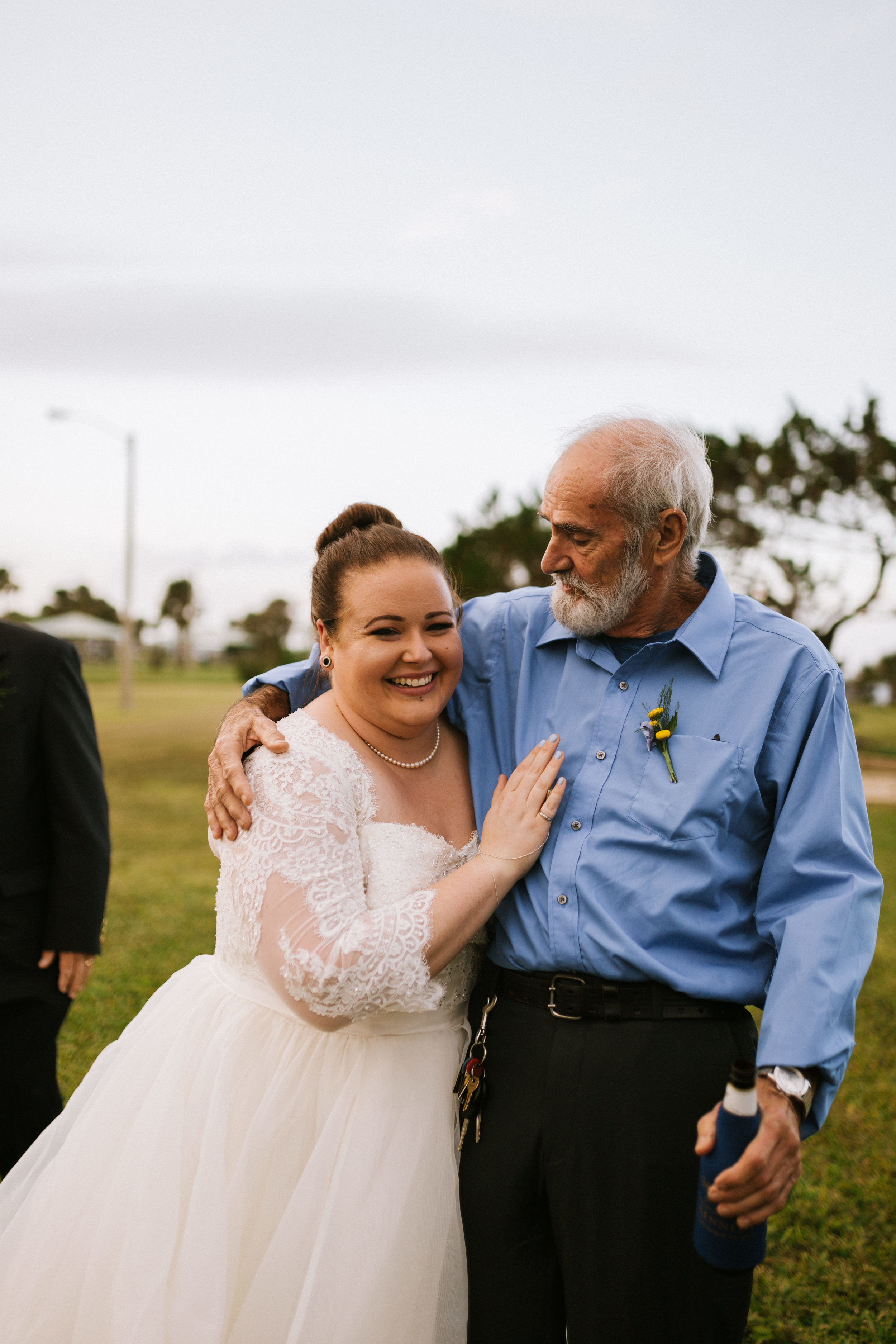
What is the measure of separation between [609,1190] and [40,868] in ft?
7.53

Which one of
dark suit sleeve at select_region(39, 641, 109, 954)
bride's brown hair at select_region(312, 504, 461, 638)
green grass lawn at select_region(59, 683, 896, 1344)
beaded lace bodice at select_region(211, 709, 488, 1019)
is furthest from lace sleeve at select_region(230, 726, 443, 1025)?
green grass lawn at select_region(59, 683, 896, 1344)

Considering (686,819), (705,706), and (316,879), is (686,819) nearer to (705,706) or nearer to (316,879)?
(705,706)

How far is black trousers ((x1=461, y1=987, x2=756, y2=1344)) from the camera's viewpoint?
7.29ft

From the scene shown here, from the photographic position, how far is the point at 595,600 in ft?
8.34

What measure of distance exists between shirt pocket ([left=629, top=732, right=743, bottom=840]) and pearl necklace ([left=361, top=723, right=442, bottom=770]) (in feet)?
1.97

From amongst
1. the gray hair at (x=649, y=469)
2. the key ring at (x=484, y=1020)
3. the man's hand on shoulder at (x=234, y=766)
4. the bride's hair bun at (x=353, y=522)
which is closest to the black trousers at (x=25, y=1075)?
the man's hand on shoulder at (x=234, y=766)

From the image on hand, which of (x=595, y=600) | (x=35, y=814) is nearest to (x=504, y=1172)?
(x=595, y=600)

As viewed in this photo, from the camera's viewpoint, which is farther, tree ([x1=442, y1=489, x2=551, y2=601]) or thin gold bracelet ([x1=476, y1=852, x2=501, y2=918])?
tree ([x1=442, y1=489, x2=551, y2=601])

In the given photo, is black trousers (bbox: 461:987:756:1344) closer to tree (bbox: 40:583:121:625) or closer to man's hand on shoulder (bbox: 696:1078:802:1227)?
man's hand on shoulder (bbox: 696:1078:802:1227)

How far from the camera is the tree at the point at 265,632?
39.0 m

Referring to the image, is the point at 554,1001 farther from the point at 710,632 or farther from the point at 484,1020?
the point at 710,632

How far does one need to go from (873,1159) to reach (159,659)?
76217 millimetres

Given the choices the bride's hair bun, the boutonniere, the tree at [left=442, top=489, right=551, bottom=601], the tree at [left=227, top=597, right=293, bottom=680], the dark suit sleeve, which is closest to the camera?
the boutonniere

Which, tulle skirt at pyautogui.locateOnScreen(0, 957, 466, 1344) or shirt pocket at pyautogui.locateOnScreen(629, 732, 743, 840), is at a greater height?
shirt pocket at pyautogui.locateOnScreen(629, 732, 743, 840)
